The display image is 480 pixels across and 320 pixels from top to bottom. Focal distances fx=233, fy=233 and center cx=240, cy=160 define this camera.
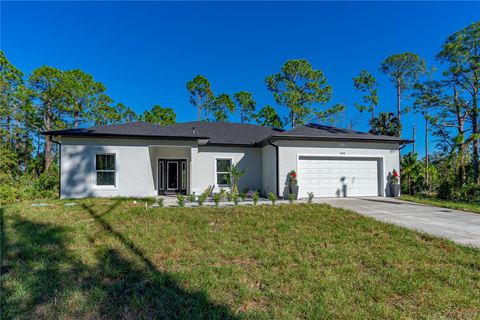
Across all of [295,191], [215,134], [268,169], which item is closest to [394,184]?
[295,191]

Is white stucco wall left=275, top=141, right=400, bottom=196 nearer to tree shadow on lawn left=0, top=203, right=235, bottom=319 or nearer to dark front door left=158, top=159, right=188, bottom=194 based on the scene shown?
dark front door left=158, top=159, right=188, bottom=194

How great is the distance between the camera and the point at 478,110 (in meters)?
14.2

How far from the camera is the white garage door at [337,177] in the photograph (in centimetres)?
1118

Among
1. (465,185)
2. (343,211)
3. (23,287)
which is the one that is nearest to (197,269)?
(23,287)

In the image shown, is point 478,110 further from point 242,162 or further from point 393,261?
point 393,261

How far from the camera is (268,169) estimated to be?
1209cm

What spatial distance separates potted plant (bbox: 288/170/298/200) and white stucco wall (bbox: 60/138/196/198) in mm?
5737

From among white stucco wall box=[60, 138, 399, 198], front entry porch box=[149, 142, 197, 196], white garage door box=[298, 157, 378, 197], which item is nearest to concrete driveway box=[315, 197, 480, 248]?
white garage door box=[298, 157, 378, 197]

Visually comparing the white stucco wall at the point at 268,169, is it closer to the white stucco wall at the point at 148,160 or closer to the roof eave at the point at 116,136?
the white stucco wall at the point at 148,160

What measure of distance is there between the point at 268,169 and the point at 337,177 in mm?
3396

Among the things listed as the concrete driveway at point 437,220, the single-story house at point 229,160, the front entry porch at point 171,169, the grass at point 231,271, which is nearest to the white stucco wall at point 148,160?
the single-story house at point 229,160

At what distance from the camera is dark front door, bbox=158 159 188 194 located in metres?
13.8

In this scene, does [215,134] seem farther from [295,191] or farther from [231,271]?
[231,271]

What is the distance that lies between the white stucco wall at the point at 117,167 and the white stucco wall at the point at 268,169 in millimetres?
4742
